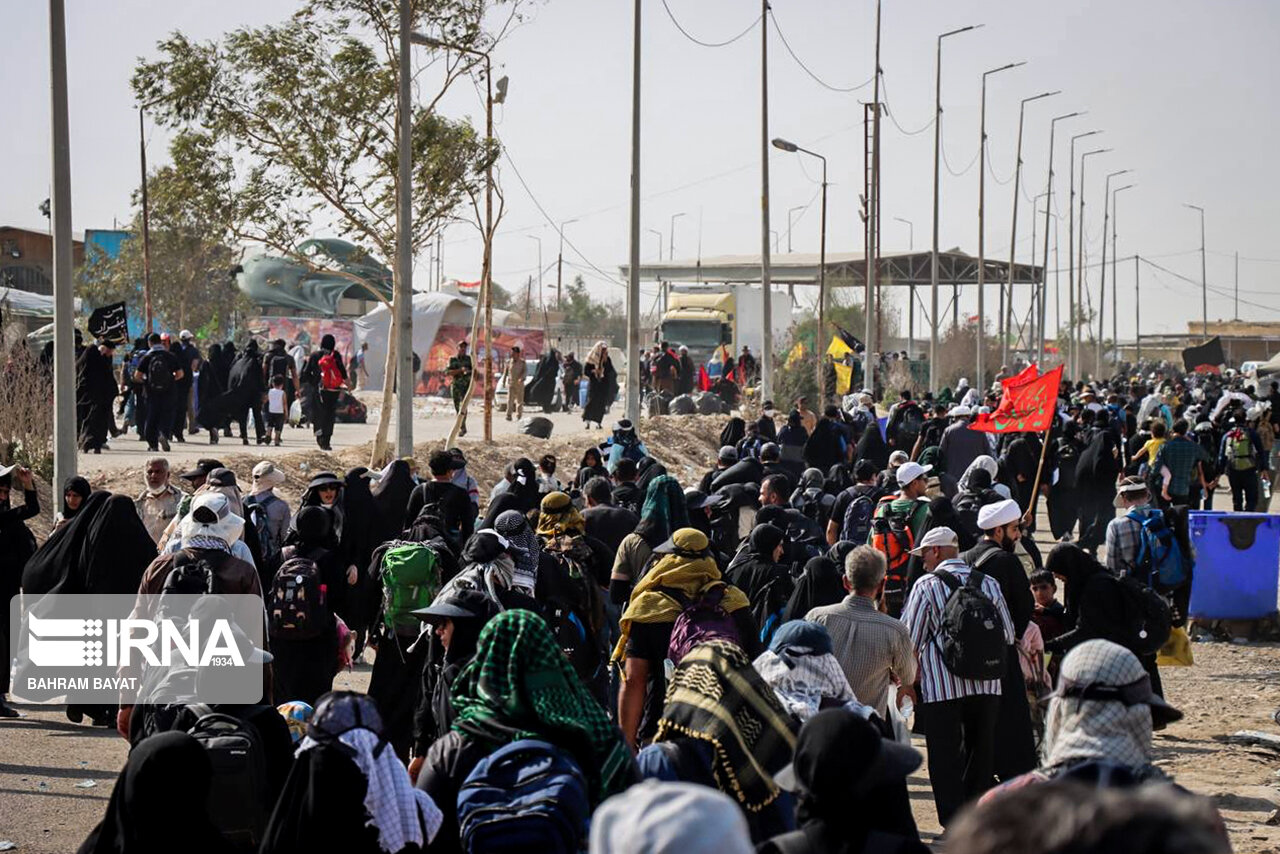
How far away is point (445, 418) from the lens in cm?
3600

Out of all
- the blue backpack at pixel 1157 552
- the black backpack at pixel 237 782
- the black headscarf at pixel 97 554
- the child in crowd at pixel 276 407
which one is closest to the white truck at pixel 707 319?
the child in crowd at pixel 276 407

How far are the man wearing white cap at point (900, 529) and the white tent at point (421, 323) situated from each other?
3377 cm

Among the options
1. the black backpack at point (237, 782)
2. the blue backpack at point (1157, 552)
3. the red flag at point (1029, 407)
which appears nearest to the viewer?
the black backpack at point (237, 782)

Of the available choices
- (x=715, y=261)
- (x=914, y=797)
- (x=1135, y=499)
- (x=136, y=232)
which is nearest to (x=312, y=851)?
(x=914, y=797)

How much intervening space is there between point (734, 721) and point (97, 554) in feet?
17.8

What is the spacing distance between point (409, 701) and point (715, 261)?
285ft

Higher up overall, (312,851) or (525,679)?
(525,679)

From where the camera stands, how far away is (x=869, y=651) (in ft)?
23.9

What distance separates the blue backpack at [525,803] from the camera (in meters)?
4.38

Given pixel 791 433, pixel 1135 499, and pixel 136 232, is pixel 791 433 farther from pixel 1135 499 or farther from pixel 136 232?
pixel 136 232

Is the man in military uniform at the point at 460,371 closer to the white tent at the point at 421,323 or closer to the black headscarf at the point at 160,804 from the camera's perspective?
the white tent at the point at 421,323

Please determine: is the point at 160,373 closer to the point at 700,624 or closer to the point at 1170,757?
the point at 1170,757

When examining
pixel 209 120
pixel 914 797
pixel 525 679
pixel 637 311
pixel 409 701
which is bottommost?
pixel 914 797

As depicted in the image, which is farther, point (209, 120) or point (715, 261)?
point (715, 261)
